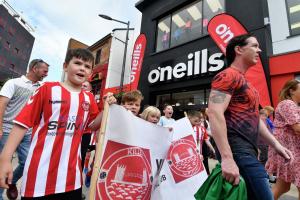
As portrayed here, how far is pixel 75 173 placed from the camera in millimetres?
1743

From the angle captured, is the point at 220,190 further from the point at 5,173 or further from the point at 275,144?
the point at 5,173

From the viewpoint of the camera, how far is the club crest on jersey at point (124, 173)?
2076mm

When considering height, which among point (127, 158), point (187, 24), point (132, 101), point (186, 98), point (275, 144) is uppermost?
point (187, 24)

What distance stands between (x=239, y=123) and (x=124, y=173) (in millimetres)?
1259

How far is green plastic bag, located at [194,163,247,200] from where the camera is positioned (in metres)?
1.40

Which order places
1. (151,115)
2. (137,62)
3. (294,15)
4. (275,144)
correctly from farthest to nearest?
(137,62)
(294,15)
(151,115)
(275,144)

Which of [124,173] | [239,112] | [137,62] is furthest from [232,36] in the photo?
[124,173]

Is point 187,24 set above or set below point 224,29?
above

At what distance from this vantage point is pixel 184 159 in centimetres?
315

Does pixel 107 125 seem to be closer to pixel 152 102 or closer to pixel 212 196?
pixel 212 196

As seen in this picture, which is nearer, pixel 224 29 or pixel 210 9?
pixel 224 29

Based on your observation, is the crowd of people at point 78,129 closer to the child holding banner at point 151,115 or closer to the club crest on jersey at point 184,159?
the club crest on jersey at point 184,159

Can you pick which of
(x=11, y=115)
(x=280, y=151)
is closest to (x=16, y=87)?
(x=11, y=115)

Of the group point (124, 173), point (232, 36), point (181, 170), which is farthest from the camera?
point (232, 36)
